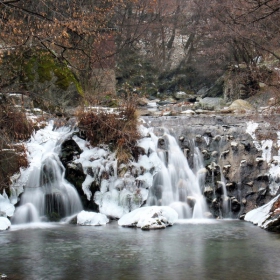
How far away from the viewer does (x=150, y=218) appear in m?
9.41

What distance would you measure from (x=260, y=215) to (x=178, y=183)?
7.40 feet

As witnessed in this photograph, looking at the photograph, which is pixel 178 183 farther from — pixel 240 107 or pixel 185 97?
pixel 185 97

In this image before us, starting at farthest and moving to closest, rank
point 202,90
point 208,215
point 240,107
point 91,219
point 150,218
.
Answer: point 202,90, point 240,107, point 208,215, point 91,219, point 150,218

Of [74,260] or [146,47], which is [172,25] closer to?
[146,47]

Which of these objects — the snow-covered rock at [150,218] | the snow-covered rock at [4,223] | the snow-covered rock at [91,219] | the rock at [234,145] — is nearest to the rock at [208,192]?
the snow-covered rock at [150,218]

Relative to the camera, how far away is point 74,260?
6637 mm

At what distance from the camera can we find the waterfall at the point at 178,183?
1070cm

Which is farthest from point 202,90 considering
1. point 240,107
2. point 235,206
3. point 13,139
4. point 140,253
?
point 140,253

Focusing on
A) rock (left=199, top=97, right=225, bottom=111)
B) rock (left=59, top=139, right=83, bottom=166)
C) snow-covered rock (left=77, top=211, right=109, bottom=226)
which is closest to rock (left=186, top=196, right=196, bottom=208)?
snow-covered rock (left=77, top=211, right=109, bottom=226)

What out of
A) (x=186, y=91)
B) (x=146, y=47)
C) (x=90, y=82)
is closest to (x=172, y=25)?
(x=146, y=47)

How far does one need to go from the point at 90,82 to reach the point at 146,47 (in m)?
17.7

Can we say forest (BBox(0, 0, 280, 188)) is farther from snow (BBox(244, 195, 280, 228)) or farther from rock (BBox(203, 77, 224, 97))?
snow (BBox(244, 195, 280, 228))

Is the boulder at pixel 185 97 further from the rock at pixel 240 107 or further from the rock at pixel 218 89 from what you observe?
the rock at pixel 240 107

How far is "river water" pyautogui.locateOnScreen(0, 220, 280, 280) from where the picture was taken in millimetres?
5957
